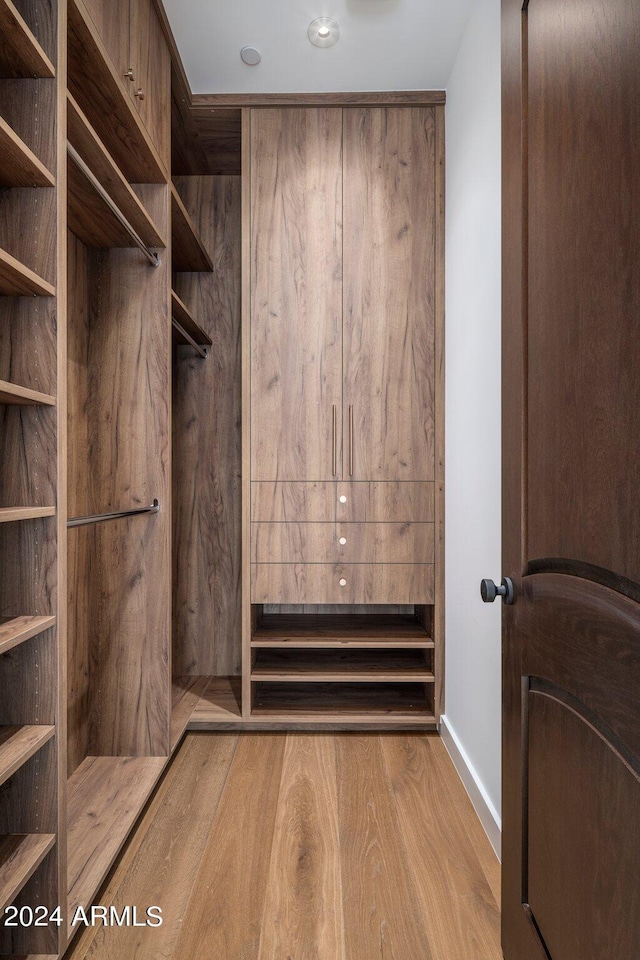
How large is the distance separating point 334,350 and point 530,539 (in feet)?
5.31

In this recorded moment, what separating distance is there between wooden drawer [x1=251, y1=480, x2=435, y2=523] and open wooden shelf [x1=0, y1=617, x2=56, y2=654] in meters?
1.36

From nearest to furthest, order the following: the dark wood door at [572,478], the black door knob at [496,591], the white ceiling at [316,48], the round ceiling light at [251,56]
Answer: the dark wood door at [572,478] < the black door knob at [496,591] < the white ceiling at [316,48] < the round ceiling light at [251,56]

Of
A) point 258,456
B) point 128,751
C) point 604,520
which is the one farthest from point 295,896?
point 258,456

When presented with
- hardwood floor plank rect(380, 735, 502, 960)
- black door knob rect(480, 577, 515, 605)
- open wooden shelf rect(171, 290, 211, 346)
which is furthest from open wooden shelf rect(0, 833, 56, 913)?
open wooden shelf rect(171, 290, 211, 346)

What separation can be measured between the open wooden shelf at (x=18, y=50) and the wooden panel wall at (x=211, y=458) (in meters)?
1.82

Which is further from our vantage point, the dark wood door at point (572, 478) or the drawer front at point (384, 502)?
the drawer front at point (384, 502)

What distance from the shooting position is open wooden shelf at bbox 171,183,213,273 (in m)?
2.39

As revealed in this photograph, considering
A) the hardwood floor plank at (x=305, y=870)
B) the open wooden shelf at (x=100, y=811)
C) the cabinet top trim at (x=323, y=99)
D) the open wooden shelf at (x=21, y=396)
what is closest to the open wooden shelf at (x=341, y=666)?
the hardwood floor plank at (x=305, y=870)

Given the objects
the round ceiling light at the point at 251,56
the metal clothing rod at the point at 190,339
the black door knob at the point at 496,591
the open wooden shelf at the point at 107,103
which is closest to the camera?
the black door knob at the point at 496,591

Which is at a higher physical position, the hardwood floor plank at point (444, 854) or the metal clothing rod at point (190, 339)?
the metal clothing rod at point (190, 339)

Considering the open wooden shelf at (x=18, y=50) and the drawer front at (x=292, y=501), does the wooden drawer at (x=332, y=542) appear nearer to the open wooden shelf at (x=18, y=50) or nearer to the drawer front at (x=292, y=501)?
the drawer front at (x=292, y=501)

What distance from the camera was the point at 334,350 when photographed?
8.48 ft

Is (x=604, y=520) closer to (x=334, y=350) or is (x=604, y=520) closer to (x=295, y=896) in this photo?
(x=295, y=896)

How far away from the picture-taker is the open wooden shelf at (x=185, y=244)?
239 centimetres
